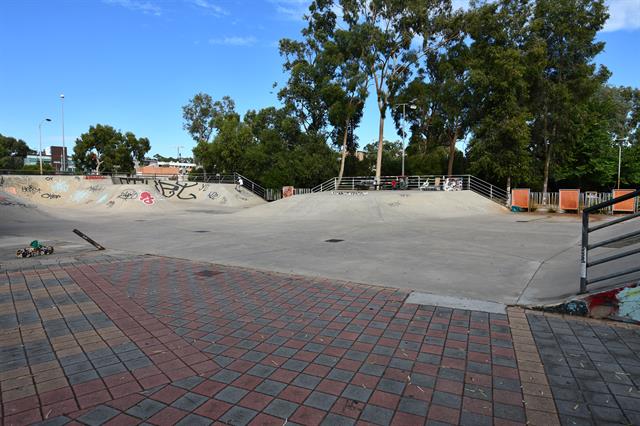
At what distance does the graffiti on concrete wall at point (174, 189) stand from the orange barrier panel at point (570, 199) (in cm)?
2842

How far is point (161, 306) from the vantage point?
4859mm

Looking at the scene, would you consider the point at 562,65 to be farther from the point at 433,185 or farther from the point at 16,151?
the point at 16,151

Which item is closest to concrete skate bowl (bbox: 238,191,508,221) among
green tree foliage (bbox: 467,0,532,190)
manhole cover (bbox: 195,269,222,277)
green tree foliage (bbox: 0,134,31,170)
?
green tree foliage (bbox: 467,0,532,190)

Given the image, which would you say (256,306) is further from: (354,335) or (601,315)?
(601,315)

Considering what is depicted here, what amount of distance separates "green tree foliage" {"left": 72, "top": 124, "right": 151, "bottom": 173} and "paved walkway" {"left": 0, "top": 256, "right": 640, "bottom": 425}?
52.3 m

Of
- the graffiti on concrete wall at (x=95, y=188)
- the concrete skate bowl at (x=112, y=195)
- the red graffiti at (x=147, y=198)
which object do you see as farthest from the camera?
the graffiti on concrete wall at (x=95, y=188)

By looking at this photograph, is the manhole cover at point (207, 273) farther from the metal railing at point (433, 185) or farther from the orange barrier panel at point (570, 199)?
the metal railing at point (433, 185)

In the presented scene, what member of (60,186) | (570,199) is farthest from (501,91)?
(60,186)

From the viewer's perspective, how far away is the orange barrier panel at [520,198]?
75.5 ft

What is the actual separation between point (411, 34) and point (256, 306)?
1325 inches

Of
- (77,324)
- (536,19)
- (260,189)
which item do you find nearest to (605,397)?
(77,324)

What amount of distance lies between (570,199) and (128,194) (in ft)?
94.7

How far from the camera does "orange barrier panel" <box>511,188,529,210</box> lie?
75.5 feet

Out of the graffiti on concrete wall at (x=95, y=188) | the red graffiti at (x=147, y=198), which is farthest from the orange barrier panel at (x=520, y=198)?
the graffiti on concrete wall at (x=95, y=188)
